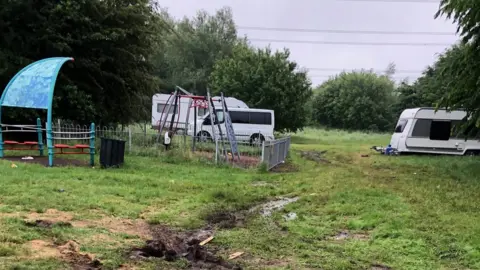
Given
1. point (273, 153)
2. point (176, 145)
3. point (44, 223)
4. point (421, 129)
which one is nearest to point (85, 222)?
point (44, 223)

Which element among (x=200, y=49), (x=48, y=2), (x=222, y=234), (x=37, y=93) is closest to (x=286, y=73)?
(x=200, y=49)

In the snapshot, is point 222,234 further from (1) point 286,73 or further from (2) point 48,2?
(1) point 286,73

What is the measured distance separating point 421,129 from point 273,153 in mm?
10463

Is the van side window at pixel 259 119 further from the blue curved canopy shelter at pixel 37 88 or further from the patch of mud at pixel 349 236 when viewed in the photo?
the patch of mud at pixel 349 236

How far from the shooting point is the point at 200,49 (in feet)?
181

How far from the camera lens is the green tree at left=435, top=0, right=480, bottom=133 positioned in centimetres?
1330

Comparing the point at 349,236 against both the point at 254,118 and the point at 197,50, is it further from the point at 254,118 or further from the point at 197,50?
the point at 197,50

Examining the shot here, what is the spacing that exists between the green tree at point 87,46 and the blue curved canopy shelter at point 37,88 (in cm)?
380

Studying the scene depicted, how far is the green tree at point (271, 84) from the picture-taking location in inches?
1510

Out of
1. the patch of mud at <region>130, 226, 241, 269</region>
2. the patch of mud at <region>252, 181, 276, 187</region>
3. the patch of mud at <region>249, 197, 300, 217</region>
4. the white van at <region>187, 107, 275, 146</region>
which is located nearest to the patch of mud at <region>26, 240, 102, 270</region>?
the patch of mud at <region>130, 226, 241, 269</region>

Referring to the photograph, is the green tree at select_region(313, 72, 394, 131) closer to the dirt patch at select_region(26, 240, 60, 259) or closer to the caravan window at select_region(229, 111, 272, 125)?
the caravan window at select_region(229, 111, 272, 125)

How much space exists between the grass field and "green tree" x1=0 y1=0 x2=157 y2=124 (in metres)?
7.15

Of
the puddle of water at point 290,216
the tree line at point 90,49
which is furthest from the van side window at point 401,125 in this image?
the puddle of water at point 290,216

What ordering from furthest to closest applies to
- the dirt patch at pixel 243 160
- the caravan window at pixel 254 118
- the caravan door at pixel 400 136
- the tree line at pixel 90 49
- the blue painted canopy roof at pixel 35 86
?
the caravan window at pixel 254 118
the caravan door at pixel 400 136
the tree line at pixel 90 49
the dirt patch at pixel 243 160
the blue painted canopy roof at pixel 35 86
